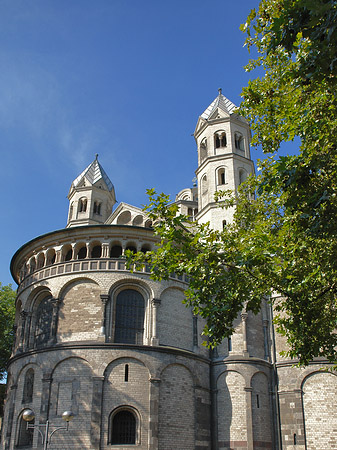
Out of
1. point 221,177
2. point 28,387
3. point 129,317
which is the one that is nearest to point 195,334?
point 129,317

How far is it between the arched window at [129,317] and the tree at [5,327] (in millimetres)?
13547

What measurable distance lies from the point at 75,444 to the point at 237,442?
9.33 m

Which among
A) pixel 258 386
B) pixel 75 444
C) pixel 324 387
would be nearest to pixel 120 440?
pixel 75 444

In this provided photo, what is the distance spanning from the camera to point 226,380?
2869 cm

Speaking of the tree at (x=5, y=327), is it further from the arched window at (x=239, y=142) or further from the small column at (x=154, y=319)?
the arched window at (x=239, y=142)

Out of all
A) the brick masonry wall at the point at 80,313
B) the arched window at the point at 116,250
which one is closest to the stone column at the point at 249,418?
the brick masonry wall at the point at 80,313

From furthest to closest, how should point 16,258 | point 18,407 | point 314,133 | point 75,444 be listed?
point 16,258 < point 18,407 < point 75,444 < point 314,133

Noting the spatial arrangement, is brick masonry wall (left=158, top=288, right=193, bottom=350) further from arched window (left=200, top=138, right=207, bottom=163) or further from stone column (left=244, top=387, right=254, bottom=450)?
arched window (left=200, top=138, right=207, bottom=163)

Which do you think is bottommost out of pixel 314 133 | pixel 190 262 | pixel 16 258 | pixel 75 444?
pixel 75 444

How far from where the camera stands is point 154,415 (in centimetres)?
2461

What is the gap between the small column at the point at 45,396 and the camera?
81.1 feet

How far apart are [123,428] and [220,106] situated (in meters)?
26.7

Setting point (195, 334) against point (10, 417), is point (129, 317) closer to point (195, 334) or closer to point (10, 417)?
point (195, 334)

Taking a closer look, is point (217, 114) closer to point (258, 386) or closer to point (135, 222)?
point (135, 222)
